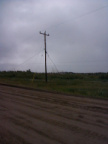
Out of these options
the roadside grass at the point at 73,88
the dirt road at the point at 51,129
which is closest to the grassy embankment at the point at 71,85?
the roadside grass at the point at 73,88

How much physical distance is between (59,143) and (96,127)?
2364mm

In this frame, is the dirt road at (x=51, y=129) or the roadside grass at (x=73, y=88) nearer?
the dirt road at (x=51, y=129)

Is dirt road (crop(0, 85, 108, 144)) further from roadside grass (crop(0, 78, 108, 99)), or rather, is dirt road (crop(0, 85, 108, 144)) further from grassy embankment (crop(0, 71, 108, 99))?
grassy embankment (crop(0, 71, 108, 99))

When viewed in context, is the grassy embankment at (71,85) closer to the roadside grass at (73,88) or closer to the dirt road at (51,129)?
the roadside grass at (73,88)

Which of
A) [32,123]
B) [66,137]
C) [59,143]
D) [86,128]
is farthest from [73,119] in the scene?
[59,143]

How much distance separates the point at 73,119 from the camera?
858 centimetres

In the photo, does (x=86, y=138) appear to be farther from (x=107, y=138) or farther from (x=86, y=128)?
(x=86, y=128)

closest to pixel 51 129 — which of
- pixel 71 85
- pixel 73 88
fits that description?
pixel 73 88

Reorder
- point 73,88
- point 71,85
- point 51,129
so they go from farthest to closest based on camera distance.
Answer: point 71,85 → point 73,88 → point 51,129

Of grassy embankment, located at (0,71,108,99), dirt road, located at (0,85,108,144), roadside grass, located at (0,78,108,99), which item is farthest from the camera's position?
grassy embankment, located at (0,71,108,99)

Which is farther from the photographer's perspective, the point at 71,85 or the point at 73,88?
the point at 71,85

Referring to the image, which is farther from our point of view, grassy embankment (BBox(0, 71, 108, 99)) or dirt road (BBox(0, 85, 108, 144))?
grassy embankment (BBox(0, 71, 108, 99))

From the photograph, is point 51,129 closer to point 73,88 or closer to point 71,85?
point 73,88

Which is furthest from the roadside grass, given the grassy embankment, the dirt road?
the dirt road
